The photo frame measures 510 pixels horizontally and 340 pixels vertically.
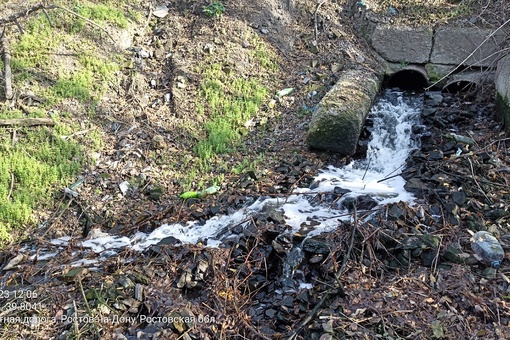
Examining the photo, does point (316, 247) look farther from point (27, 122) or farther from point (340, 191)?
point (27, 122)

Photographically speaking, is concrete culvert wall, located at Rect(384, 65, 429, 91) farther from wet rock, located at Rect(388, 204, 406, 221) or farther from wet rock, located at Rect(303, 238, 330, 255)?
wet rock, located at Rect(303, 238, 330, 255)

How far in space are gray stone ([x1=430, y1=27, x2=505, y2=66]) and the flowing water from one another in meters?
2.31

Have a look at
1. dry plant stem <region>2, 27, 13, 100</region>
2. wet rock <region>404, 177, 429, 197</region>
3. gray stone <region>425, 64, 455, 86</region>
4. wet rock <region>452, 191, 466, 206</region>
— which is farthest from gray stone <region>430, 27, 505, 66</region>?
dry plant stem <region>2, 27, 13, 100</region>

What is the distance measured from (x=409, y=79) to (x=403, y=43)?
872mm

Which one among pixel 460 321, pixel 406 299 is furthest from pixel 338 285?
pixel 460 321

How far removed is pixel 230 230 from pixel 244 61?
4046 mm

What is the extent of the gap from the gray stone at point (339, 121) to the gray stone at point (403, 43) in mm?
2306

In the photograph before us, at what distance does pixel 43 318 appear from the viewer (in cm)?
347

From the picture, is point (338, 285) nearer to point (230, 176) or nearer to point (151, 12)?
point (230, 176)

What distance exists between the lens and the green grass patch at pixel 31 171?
4.98 m

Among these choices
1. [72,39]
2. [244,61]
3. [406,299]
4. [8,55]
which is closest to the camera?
[406,299]

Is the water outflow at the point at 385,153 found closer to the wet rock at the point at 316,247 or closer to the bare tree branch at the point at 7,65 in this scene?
the wet rock at the point at 316,247

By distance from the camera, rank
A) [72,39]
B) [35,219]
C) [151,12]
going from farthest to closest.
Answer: [151,12], [72,39], [35,219]

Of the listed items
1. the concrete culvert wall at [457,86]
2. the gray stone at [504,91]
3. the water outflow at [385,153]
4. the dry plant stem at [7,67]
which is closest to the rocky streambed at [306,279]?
the water outflow at [385,153]
